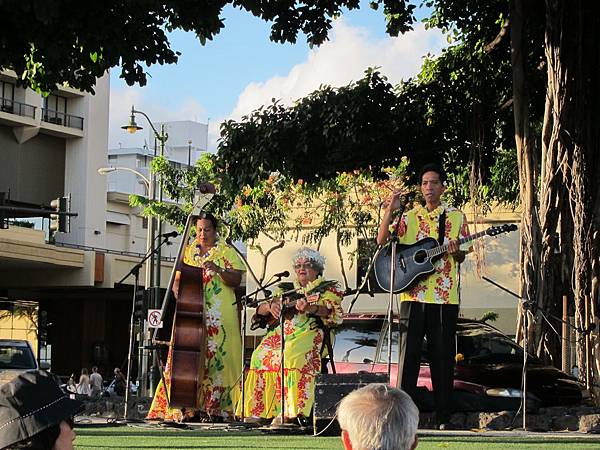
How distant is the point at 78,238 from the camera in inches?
2092

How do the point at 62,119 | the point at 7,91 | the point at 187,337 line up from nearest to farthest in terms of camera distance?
the point at 187,337, the point at 7,91, the point at 62,119

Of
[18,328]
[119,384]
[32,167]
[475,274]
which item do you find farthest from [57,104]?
[475,274]

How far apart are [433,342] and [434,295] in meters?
0.41

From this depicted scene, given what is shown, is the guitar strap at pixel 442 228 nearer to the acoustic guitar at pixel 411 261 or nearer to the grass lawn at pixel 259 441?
the acoustic guitar at pixel 411 261

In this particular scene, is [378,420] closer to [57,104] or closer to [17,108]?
[17,108]

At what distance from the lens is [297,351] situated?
33.5 feet

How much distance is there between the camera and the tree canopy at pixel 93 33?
1217 cm

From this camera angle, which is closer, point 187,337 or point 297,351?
point 297,351

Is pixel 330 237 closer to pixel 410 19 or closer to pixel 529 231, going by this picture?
pixel 410 19

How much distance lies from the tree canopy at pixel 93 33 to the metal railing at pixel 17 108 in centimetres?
3552

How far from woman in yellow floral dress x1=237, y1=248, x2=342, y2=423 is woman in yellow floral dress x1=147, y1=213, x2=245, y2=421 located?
60cm

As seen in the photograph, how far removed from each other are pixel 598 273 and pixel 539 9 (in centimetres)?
388

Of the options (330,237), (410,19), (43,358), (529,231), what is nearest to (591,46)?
(529,231)

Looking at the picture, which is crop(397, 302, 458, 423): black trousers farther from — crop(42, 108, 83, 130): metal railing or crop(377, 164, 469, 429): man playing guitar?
crop(42, 108, 83, 130): metal railing
